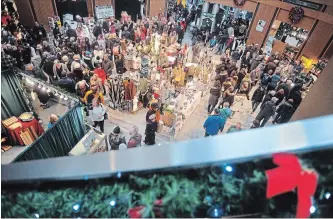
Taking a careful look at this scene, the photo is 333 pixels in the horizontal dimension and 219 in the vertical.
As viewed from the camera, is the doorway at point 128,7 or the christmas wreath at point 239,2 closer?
the christmas wreath at point 239,2

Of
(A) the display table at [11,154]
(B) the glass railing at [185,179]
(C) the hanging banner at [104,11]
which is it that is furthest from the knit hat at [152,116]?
(C) the hanging banner at [104,11]

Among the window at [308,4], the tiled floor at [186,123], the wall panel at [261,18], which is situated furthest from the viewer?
the wall panel at [261,18]

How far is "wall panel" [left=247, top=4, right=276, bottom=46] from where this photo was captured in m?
12.2

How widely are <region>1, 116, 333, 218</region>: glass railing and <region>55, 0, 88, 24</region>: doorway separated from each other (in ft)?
46.9

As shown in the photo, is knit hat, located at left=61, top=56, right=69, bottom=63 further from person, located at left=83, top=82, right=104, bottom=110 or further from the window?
the window

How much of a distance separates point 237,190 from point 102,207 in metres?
0.67

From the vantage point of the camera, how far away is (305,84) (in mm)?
8758

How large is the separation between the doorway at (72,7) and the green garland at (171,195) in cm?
1428

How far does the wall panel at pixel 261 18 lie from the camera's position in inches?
481

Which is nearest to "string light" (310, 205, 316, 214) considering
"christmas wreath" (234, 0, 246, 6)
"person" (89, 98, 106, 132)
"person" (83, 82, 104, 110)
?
"person" (89, 98, 106, 132)

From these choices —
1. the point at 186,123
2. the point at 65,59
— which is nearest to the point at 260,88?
the point at 186,123

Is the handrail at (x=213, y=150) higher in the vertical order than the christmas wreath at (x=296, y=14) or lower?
higher

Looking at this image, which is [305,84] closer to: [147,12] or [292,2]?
[292,2]

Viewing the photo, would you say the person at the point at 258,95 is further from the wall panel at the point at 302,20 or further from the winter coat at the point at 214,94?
the wall panel at the point at 302,20
